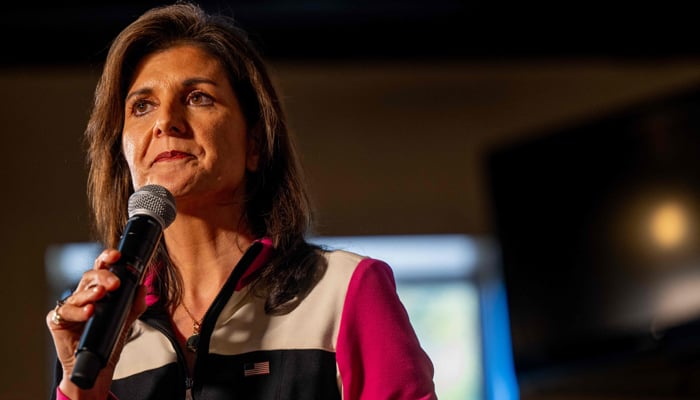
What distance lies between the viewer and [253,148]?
1.78 m

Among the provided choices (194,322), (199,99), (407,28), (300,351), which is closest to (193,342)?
(194,322)

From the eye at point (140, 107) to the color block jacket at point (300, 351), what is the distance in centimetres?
30

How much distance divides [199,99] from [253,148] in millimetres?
147

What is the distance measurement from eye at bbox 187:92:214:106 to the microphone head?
21 cm

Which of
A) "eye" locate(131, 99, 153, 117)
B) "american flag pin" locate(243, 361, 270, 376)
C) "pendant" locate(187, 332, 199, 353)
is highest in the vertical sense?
"eye" locate(131, 99, 153, 117)

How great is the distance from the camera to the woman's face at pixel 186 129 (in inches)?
62.7

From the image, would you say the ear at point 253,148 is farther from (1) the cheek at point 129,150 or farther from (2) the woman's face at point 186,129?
(1) the cheek at point 129,150

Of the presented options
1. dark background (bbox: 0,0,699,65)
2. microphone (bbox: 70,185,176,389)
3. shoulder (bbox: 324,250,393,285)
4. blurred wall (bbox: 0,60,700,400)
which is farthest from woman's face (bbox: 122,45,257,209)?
blurred wall (bbox: 0,60,700,400)

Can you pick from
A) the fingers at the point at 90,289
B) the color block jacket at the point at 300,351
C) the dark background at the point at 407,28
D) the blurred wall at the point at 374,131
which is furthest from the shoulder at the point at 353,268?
the blurred wall at the point at 374,131

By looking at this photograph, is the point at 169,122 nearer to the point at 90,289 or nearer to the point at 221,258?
the point at 221,258

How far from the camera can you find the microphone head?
142 centimetres

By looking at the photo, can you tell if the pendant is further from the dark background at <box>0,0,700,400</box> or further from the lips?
the dark background at <box>0,0,700,400</box>

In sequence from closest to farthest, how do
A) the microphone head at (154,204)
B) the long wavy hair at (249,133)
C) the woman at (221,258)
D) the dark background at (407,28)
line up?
the microphone head at (154,204) → the woman at (221,258) → the long wavy hair at (249,133) → the dark background at (407,28)

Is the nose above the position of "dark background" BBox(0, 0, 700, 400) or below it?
below
